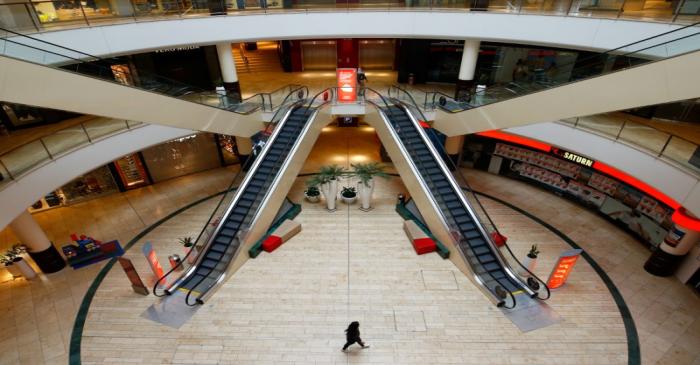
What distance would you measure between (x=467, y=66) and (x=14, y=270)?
1679 cm

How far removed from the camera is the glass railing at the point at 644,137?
7.74m

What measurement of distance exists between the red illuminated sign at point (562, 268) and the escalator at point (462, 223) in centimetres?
70

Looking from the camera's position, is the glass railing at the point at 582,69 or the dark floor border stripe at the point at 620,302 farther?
the dark floor border stripe at the point at 620,302

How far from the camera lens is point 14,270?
984 cm

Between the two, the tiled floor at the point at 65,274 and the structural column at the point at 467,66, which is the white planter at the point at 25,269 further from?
the structural column at the point at 467,66

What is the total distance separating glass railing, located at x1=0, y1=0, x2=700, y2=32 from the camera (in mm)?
9148

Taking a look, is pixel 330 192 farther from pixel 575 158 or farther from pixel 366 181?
pixel 575 158

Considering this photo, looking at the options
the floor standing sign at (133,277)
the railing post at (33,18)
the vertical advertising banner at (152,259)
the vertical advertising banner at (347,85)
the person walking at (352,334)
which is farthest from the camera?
the vertical advertising banner at (347,85)

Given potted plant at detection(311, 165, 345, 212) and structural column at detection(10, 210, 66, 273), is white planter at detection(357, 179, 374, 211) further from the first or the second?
structural column at detection(10, 210, 66, 273)

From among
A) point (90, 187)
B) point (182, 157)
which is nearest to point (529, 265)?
point (182, 157)

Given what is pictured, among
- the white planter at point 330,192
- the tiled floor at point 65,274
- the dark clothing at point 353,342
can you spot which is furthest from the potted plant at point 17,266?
the dark clothing at point 353,342

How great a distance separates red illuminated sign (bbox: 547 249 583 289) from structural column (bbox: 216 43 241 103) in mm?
12217

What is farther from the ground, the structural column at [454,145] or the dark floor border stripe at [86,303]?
the structural column at [454,145]

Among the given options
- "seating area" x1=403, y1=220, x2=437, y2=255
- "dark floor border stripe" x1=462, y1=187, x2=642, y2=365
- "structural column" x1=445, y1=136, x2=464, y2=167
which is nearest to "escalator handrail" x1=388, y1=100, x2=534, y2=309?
"seating area" x1=403, y1=220, x2=437, y2=255
